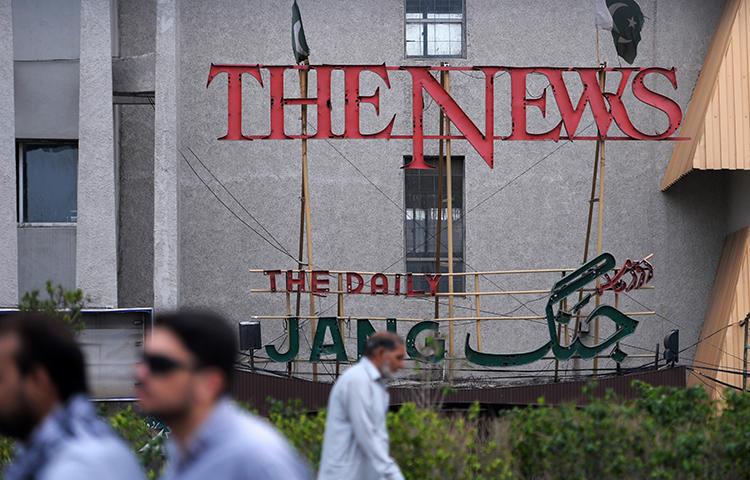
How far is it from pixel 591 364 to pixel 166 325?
20029 millimetres

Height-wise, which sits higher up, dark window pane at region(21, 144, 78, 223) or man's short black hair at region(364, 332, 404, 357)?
dark window pane at region(21, 144, 78, 223)

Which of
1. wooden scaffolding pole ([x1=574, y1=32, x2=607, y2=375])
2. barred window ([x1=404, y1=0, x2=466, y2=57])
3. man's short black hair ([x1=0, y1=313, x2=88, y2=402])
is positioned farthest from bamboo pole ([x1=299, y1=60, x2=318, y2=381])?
man's short black hair ([x1=0, y1=313, x2=88, y2=402])

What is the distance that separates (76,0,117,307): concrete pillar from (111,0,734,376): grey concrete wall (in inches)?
98.8

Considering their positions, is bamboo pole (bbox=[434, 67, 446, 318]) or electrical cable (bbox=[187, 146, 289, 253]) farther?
electrical cable (bbox=[187, 146, 289, 253])

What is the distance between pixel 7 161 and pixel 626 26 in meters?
11.2

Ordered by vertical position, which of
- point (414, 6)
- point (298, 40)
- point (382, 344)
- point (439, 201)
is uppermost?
point (414, 6)

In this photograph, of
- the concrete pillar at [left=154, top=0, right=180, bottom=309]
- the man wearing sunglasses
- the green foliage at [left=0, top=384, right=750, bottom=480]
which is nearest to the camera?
the man wearing sunglasses

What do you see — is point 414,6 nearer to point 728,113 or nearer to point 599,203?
point 599,203

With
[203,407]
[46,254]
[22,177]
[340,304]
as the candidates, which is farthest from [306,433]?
[22,177]

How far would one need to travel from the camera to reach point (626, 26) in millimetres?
22422

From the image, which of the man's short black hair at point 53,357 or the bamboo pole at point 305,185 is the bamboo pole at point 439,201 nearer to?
the bamboo pole at point 305,185

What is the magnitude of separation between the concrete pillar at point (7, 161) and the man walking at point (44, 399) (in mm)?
16595

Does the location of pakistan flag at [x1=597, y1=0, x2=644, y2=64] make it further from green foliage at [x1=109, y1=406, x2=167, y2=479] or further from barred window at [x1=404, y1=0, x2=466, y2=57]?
green foliage at [x1=109, y1=406, x2=167, y2=479]

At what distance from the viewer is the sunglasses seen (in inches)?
173
